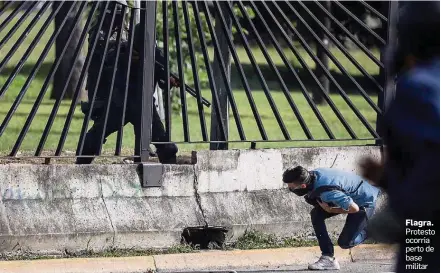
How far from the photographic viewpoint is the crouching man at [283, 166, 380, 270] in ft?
22.3

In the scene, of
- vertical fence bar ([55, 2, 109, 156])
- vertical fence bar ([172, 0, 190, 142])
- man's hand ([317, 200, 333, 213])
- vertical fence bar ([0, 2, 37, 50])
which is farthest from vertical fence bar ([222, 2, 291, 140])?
vertical fence bar ([0, 2, 37, 50])

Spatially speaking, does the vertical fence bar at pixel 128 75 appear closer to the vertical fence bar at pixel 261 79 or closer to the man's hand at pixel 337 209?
the vertical fence bar at pixel 261 79

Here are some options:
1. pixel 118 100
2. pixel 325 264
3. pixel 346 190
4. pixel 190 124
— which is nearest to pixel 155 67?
pixel 118 100

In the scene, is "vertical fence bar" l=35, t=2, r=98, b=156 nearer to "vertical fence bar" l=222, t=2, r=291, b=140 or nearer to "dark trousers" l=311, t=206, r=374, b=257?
"vertical fence bar" l=222, t=2, r=291, b=140

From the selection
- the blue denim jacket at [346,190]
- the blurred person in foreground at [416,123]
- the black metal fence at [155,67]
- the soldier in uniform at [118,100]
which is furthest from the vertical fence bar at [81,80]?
the blurred person in foreground at [416,123]

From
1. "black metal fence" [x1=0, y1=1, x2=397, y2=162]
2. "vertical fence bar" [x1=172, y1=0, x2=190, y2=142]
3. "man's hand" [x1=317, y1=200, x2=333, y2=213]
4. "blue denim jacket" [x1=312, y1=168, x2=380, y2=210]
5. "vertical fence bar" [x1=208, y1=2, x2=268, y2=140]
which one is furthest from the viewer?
"vertical fence bar" [x1=208, y1=2, x2=268, y2=140]

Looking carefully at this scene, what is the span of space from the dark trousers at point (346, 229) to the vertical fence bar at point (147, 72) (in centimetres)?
134

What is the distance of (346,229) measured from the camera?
7.01 m

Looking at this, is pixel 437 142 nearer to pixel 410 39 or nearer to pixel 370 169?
pixel 410 39

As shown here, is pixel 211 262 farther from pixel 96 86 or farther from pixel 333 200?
pixel 96 86

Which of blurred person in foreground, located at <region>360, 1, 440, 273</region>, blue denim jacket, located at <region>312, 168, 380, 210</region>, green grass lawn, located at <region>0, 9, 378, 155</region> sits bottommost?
green grass lawn, located at <region>0, 9, 378, 155</region>

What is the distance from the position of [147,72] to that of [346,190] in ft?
5.65

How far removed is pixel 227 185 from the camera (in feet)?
24.5

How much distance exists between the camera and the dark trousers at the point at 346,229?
6.95 meters
